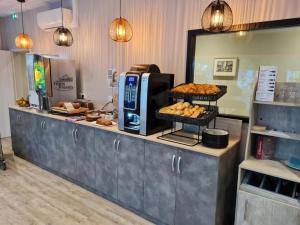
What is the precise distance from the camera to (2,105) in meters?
5.27

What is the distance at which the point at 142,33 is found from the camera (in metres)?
3.07

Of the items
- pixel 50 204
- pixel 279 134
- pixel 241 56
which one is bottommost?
pixel 50 204

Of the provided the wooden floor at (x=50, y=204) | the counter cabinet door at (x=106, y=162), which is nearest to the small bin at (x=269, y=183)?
the wooden floor at (x=50, y=204)

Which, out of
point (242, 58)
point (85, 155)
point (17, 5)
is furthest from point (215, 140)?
point (17, 5)

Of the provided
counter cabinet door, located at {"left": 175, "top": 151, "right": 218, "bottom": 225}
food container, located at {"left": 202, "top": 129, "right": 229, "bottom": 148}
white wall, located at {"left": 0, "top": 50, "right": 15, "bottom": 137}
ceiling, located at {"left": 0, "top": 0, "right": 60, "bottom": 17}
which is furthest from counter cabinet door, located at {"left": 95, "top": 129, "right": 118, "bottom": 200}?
white wall, located at {"left": 0, "top": 50, "right": 15, "bottom": 137}

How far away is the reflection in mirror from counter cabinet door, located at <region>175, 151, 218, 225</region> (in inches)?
29.5

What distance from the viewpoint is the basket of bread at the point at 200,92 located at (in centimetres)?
208

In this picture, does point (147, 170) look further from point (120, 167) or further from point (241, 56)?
point (241, 56)

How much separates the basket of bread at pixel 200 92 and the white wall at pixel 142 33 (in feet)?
1.77

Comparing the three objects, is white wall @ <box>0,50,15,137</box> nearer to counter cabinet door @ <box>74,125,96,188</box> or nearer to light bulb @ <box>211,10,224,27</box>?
counter cabinet door @ <box>74,125,96,188</box>

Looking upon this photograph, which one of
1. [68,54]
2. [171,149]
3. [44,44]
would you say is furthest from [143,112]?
[44,44]

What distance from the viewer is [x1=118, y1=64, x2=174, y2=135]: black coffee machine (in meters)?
2.35

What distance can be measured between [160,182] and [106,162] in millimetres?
773

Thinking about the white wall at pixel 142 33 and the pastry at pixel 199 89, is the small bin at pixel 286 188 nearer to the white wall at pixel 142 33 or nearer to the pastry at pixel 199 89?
the pastry at pixel 199 89
